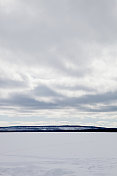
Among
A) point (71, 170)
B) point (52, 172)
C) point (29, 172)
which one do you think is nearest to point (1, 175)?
point (29, 172)

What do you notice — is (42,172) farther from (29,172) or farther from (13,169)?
(13,169)

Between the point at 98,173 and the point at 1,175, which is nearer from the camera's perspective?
the point at 1,175

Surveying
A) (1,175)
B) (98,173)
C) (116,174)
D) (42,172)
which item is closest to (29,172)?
(42,172)

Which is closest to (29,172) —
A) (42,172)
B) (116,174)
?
(42,172)

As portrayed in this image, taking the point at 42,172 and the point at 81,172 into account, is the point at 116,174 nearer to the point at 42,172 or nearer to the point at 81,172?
the point at 81,172

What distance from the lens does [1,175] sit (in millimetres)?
17984

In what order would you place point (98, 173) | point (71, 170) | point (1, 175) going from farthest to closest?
point (71, 170) → point (98, 173) → point (1, 175)

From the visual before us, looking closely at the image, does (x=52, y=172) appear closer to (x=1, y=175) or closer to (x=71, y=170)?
(x=71, y=170)

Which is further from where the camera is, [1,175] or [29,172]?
[29,172]

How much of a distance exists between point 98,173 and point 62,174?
2929mm

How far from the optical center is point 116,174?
18734mm

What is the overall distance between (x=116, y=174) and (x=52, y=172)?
17.0ft

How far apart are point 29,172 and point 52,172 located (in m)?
1.90

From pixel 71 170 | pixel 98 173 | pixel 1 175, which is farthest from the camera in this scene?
pixel 71 170
